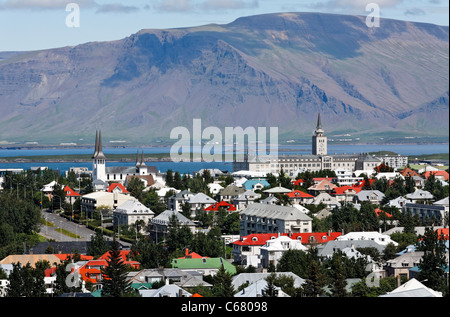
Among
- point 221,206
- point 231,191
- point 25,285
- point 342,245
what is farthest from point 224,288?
point 231,191

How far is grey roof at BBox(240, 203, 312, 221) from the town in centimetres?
12

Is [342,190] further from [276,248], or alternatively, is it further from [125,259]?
[125,259]

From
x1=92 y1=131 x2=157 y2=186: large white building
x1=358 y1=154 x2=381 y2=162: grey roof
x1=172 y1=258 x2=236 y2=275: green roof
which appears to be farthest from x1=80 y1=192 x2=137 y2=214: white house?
x1=358 y1=154 x2=381 y2=162: grey roof

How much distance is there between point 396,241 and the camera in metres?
45.6

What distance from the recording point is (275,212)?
53781 mm

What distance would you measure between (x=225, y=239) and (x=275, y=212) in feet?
17.2

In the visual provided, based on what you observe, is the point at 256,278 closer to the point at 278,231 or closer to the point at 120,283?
the point at 120,283

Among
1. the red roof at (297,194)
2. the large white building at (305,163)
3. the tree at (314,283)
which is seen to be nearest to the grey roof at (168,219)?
the red roof at (297,194)

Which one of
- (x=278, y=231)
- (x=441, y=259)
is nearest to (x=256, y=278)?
(x=441, y=259)

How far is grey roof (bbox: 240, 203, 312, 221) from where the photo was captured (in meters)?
51.6

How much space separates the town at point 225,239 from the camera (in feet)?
100
